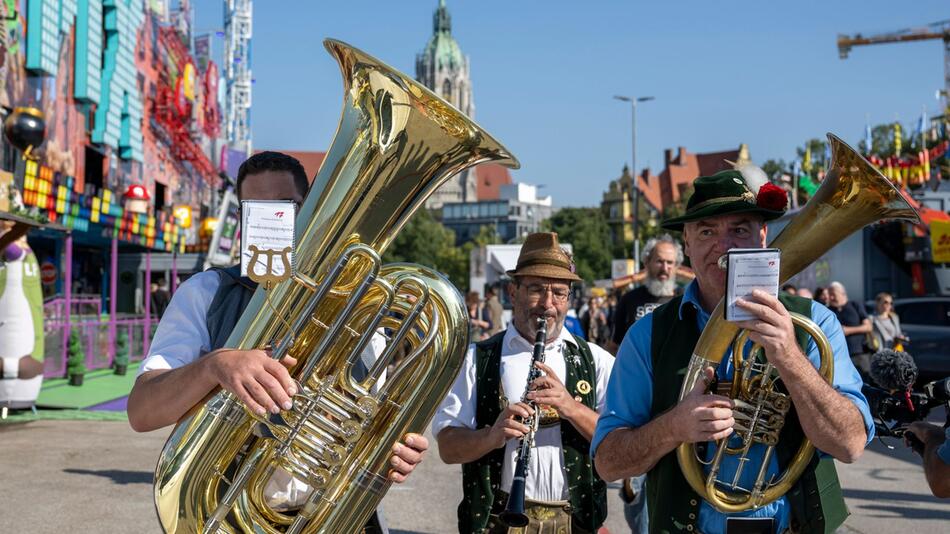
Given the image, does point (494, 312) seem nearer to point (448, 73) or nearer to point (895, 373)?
point (895, 373)

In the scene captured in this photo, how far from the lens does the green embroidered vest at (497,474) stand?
3494mm

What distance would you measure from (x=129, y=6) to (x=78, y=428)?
17012 millimetres

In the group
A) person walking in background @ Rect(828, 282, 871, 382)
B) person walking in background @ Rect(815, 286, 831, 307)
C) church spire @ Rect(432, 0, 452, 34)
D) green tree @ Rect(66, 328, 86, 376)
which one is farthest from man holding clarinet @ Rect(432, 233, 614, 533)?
church spire @ Rect(432, 0, 452, 34)

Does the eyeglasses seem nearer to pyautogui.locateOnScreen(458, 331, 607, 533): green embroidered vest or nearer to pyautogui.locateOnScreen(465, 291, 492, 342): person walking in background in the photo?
pyautogui.locateOnScreen(458, 331, 607, 533): green embroidered vest

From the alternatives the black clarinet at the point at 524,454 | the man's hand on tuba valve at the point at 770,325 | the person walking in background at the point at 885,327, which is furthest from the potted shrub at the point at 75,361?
the man's hand on tuba valve at the point at 770,325

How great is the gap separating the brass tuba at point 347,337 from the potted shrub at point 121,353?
44.3 ft

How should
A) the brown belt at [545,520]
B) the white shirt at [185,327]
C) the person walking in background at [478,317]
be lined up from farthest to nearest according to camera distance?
the person walking in background at [478,317] → the brown belt at [545,520] → the white shirt at [185,327]

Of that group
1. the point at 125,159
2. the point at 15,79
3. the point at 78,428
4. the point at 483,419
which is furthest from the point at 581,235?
the point at 483,419

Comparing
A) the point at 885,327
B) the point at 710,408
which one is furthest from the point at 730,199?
the point at 885,327

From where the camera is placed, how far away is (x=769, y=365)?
2367 millimetres

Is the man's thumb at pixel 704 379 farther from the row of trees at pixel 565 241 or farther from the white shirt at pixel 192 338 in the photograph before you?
the row of trees at pixel 565 241

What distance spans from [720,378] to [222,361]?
126cm

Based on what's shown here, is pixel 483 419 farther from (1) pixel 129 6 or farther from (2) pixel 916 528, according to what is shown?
(1) pixel 129 6

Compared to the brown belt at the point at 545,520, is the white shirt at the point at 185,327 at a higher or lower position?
higher
